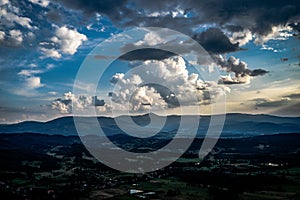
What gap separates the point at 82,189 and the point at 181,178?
26.9 meters

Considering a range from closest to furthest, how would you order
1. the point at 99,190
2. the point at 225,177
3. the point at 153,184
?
the point at 99,190, the point at 153,184, the point at 225,177

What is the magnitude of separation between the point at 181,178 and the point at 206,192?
17523 mm

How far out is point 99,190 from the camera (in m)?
61.4

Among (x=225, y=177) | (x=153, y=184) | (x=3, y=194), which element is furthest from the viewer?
(x=225, y=177)

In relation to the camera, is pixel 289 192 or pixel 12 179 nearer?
pixel 289 192

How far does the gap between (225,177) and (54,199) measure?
139 ft

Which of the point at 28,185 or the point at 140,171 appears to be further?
the point at 140,171

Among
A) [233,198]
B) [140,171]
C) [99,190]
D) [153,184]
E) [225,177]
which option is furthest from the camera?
[140,171]

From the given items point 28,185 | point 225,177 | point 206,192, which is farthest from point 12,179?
point 225,177

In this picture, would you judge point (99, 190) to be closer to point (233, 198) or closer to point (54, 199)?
point (54, 199)

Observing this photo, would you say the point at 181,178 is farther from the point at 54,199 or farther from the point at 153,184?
the point at 54,199

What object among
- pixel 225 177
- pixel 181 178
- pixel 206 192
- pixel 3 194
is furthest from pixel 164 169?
pixel 3 194

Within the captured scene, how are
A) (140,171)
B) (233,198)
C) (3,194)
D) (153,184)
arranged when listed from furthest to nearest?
(140,171), (153,184), (3,194), (233,198)

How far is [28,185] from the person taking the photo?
67812 millimetres
